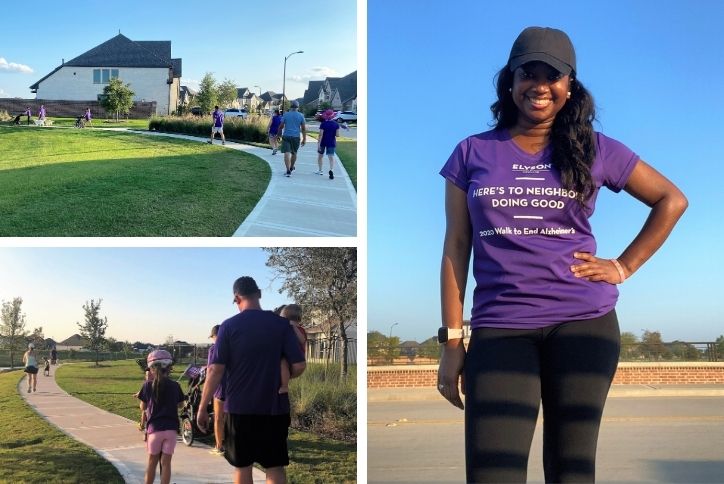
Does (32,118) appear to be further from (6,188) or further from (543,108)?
(543,108)

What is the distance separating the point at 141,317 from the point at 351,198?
4.25ft

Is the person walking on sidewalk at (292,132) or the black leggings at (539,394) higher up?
the person walking on sidewalk at (292,132)

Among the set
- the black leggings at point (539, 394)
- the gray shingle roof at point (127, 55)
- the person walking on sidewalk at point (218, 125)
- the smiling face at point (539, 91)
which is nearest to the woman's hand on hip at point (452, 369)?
the black leggings at point (539, 394)

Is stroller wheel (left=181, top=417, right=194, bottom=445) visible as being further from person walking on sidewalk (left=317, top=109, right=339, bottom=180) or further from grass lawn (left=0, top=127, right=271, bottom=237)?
person walking on sidewalk (left=317, top=109, right=339, bottom=180)

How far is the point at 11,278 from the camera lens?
3.56 metres

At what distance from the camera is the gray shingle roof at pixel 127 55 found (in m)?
4.43

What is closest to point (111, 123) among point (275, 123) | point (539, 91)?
point (275, 123)

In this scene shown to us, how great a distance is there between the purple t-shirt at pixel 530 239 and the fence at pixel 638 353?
7813 mm

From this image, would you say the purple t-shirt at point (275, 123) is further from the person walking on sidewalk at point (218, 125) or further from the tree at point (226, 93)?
the person walking on sidewalk at point (218, 125)

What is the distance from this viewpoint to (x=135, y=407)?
366 centimetres

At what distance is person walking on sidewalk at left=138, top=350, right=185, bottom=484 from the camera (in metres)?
3.53

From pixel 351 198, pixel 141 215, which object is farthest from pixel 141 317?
pixel 351 198

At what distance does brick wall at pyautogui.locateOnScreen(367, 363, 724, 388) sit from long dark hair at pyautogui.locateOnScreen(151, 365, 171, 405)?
8.01 meters

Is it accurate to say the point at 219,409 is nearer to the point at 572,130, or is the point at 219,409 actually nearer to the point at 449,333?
the point at 449,333
